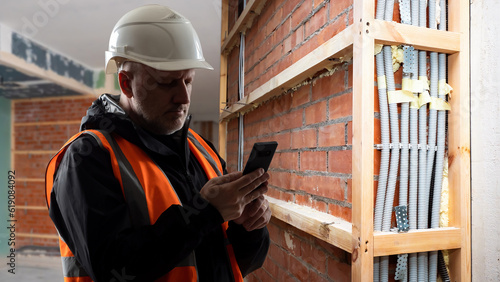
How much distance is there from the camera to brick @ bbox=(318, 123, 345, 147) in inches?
45.5

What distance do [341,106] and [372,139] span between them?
0.79ft

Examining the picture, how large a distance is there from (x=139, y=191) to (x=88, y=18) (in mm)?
3493

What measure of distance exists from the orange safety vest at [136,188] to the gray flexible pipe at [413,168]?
2.20ft

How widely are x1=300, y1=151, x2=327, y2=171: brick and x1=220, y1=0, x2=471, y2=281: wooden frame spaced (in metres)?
0.26

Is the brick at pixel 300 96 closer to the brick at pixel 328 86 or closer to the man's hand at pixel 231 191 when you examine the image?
the brick at pixel 328 86

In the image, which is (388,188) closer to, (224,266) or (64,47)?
(224,266)

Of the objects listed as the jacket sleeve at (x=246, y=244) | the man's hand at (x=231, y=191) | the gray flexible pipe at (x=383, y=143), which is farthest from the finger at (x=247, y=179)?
the gray flexible pipe at (x=383, y=143)

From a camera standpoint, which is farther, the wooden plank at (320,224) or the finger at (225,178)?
the wooden plank at (320,224)

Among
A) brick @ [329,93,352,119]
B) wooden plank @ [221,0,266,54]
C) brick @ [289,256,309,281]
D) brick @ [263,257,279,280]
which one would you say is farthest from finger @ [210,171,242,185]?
wooden plank @ [221,0,266,54]

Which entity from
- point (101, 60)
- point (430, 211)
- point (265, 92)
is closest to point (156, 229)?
point (430, 211)

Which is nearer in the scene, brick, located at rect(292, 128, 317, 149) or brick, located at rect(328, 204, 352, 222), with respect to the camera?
brick, located at rect(328, 204, 352, 222)

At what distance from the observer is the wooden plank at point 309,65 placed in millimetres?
1038

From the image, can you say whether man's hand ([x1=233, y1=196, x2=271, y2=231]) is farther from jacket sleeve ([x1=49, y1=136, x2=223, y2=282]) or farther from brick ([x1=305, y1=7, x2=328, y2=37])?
brick ([x1=305, y1=7, x2=328, y2=37])

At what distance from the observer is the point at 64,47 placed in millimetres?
3762
